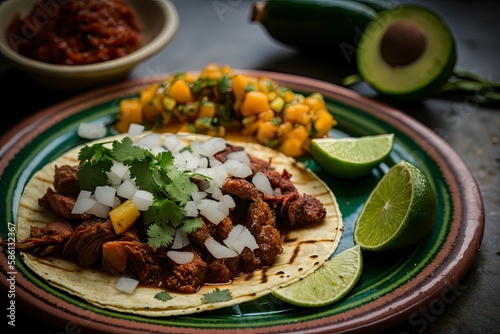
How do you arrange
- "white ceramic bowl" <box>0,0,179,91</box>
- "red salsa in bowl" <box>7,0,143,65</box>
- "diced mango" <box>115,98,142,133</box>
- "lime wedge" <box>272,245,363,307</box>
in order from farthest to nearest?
"red salsa in bowl" <box>7,0,143,65</box> → "white ceramic bowl" <box>0,0,179,91</box> → "diced mango" <box>115,98,142,133</box> → "lime wedge" <box>272,245,363,307</box>

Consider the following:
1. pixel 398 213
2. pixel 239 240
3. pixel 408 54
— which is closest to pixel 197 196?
pixel 239 240

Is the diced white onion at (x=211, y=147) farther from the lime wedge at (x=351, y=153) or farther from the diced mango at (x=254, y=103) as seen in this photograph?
the lime wedge at (x=351, y=153)

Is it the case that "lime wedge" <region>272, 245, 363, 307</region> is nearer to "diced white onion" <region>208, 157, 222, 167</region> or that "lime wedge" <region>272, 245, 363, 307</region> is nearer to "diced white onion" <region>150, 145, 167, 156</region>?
"diced white onion" <region>208, 157, 222, 167</region>

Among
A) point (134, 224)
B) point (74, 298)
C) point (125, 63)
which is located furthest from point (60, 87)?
point (74, 298)

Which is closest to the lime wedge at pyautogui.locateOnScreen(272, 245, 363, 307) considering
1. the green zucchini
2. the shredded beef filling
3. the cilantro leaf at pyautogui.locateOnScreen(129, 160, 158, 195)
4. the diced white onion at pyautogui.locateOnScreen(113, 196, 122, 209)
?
the shredded beef filling

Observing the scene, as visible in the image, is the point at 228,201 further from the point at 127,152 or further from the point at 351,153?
the point at 351,153

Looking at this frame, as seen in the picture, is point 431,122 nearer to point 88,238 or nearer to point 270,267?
point 270,267

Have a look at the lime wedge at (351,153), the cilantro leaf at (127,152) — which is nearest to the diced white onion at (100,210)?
A: the cilantro leaf at (127,152)
